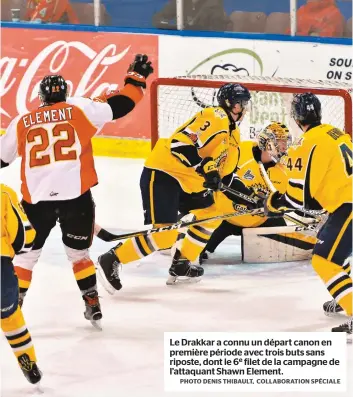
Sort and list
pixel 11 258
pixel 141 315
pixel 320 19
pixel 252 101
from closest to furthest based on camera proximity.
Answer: pixel 11 258 < pixel 141 315 < pixel 252 101 < pixel 320 19

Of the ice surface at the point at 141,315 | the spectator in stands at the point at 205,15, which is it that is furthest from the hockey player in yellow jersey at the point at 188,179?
the spectator in stands at the point at 205,15

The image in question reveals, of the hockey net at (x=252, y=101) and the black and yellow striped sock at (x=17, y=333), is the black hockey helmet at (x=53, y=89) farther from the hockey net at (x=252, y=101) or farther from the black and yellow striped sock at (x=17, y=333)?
the hockey net at (x=252, y=101)

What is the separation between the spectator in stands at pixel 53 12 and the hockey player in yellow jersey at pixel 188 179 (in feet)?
8.98

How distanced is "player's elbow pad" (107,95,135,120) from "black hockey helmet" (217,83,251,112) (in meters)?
0.64

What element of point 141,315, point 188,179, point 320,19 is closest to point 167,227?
point 188,179

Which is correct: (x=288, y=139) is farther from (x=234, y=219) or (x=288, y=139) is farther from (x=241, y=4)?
(x=241, y=4)

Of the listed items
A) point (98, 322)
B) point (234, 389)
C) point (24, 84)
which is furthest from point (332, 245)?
point (24, 84)

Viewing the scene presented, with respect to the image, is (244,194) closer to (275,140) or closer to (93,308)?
(275,140)

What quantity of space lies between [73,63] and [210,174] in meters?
2.91

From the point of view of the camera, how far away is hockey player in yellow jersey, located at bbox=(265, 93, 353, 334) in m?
4.12

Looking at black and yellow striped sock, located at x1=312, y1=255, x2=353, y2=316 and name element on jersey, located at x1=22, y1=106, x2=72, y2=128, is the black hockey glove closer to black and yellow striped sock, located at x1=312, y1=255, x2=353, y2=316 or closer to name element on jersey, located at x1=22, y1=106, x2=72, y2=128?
black and yellow striped sock, located at x1=312, y1=255, x2=353, y2=316

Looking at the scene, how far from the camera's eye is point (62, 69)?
24.8 ft

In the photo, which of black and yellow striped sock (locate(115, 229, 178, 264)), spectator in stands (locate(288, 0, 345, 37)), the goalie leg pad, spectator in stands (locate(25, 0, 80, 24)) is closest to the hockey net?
spectator in stands (locate(288, 0, 345, 37))

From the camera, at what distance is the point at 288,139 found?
5.29 meters
